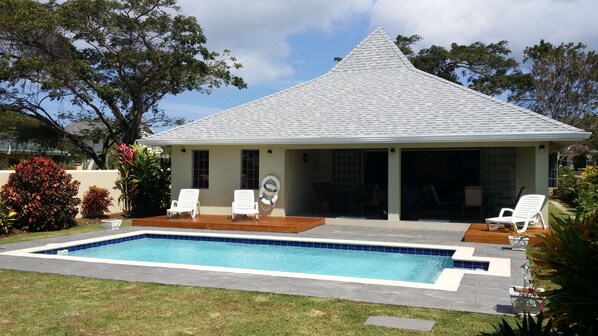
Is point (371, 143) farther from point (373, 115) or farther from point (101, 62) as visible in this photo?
point (101, 62)

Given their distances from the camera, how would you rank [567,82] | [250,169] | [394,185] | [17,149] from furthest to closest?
[17,149], [567,82], [250,169], [394,185]

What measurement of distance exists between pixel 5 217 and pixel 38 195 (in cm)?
108

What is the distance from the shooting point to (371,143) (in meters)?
14.3

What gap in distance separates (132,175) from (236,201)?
4.88m

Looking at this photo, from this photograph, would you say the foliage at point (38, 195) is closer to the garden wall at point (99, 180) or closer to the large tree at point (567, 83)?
the garden wall at point (99, 180)

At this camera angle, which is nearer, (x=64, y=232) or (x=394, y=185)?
(x=64, y=232)

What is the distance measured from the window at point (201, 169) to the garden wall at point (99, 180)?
3.39m

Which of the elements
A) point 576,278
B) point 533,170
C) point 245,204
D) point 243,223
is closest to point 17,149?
point 245,204

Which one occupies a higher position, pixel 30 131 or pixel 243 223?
pixel 30 131

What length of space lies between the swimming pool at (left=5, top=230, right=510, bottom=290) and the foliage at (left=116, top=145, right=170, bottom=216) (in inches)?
180

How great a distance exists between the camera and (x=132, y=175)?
58.1ft

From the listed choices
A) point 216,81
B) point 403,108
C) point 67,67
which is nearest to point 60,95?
point 67,67

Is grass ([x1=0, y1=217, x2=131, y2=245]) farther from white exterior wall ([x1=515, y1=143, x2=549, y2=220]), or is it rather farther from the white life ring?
white exterior wall ([x1=515, y1=143, x2=549, y2=220])

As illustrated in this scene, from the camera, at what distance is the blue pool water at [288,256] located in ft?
32.1
